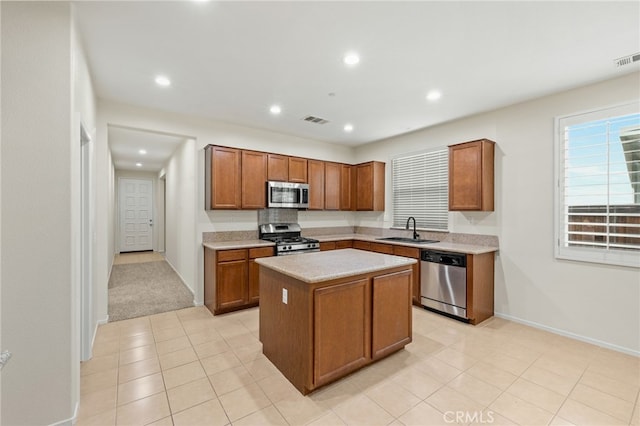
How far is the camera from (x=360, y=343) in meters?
2.44

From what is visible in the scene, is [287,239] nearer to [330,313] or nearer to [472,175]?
[330,313]

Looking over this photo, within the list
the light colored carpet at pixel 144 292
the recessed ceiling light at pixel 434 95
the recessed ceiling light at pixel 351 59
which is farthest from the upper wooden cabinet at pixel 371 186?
the light colored carpet at pixel 144 292

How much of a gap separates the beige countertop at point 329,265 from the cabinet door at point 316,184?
2.34 m

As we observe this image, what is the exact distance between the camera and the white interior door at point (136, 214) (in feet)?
29.5

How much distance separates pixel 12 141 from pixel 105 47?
4.16 ft

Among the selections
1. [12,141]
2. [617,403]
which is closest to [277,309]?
[12,141]

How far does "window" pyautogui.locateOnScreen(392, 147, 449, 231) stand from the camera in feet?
15.1

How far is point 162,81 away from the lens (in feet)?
10.1

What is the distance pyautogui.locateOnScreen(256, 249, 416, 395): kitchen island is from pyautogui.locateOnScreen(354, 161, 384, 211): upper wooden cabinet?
275 cm

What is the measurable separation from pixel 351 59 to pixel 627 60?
254 cm

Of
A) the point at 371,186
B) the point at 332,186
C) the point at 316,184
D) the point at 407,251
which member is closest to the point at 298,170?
the point at 316,184

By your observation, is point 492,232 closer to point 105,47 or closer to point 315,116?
point 315,116

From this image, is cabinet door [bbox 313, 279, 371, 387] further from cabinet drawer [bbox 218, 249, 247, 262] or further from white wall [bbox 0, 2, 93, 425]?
cabinet drawer [bbox 218, 249, 247, 262]

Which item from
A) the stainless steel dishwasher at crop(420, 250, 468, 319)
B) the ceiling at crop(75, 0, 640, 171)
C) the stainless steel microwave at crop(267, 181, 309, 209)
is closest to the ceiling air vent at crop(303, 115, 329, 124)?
the ceiling at crop(75, 0, 640, 171)
